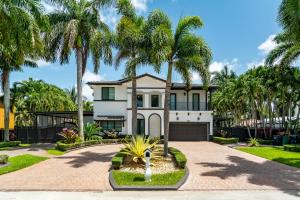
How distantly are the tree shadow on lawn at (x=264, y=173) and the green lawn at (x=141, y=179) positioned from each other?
1898 millimetres

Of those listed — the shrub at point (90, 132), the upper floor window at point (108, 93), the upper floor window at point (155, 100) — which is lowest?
the shrub at point (90, 132)

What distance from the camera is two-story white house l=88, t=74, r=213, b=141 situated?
114 feet

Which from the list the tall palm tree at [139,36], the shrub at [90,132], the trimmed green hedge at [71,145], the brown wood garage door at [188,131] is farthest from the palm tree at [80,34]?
the brown wood garage door at [188,131]

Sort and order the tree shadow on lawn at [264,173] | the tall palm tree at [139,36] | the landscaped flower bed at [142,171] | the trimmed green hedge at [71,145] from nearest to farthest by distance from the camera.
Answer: the landscaped flower bed at [142,171], the tree shadow on lawn at [264,173], the tall palm tree at [139,36], the trimmed green hedge at [71,145]

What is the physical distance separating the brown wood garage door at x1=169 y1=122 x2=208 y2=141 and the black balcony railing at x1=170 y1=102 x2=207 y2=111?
6.17 ft

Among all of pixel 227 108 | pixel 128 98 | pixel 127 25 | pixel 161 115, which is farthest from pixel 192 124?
pixel 127 25

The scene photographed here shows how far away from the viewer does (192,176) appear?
13391 mm

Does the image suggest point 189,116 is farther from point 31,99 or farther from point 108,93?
point 31,99

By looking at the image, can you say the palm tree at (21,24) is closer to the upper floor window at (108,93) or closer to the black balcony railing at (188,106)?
the upper floor window at (108,93)

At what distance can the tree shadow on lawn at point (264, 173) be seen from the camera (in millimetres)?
11859

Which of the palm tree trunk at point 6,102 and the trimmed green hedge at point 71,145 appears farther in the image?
the palm tree trunk at point 6,102

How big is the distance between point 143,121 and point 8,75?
14.1 m

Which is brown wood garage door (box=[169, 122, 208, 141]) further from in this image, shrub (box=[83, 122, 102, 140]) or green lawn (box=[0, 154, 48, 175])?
green lawn (box=[0, 154, 48, 175])

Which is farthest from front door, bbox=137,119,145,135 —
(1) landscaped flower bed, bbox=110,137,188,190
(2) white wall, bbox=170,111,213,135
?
(1) landscaped flower bed, bbox=110,137,188,190
